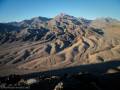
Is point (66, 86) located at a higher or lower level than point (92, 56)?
higher

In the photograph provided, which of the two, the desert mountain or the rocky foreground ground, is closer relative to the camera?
the rocky foreground ground

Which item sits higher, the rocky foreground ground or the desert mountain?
the rocky foreground ground

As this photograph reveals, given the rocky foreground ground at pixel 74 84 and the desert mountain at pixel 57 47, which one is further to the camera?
the desert mountain at pixel 57 47

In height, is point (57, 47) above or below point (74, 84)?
below

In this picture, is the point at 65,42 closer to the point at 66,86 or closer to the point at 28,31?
the point at 28,31

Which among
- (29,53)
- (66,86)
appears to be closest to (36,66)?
(29,53)

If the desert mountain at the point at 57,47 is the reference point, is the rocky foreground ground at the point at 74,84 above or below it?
above

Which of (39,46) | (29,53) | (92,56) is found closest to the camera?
(92,56)

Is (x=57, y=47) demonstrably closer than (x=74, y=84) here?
No
